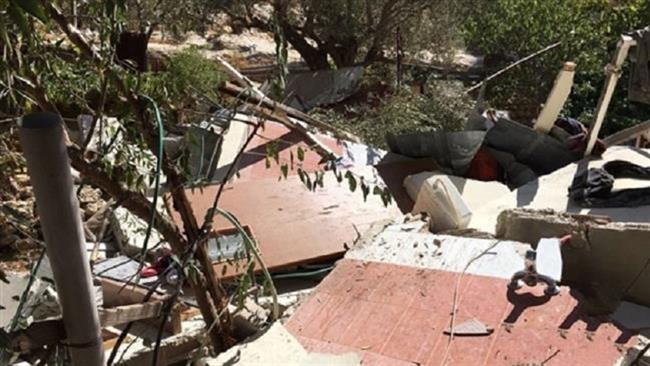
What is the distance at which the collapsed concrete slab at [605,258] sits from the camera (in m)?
3.33

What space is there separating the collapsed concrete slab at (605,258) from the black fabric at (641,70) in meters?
2.68

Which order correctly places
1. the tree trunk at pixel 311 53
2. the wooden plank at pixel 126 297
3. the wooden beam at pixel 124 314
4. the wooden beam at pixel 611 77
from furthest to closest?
1. the tree trunk at pixel 311 53
2. the wooden beam at pixel 611 77
3. the wooden plank at pixel 126 297
4. the wooden beam at pixel 124 314

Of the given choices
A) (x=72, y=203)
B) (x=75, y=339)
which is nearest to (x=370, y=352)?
(x=75, y=339)

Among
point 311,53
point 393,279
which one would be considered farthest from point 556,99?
point 311,53

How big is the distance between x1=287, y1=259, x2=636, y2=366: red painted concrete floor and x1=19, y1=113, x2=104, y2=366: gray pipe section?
1.33 m

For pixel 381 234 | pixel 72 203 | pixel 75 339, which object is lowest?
pixel 381 234

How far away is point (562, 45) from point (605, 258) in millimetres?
9027

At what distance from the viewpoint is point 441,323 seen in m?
2.97

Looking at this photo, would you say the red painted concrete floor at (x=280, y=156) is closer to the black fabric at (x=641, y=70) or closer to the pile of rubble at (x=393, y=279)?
the pile of rubble at (x=393, y=279)

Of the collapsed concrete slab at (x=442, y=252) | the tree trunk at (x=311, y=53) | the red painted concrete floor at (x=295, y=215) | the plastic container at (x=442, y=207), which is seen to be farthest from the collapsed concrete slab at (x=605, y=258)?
the tree trunk at (x=311, y=53)

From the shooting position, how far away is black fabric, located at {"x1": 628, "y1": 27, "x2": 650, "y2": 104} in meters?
5.75

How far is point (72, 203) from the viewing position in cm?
150

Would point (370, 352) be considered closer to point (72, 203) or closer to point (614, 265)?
point (614, 265)

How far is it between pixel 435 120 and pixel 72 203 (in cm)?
676
